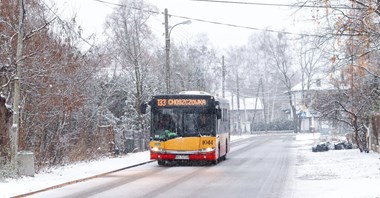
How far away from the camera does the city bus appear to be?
25.1 meters

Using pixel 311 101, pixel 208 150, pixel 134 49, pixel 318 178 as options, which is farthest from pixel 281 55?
pixel 318 178

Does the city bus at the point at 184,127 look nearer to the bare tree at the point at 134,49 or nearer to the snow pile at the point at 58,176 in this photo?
the snow pile at the point at 58,176

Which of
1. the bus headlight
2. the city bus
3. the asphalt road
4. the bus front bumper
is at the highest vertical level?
the city bus

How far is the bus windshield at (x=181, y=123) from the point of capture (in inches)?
990

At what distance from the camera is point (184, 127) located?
82.6 ft

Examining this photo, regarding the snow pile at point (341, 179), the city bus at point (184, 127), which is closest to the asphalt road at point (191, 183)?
the snow pile at point (341, 179)

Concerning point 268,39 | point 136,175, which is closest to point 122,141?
point 136,175

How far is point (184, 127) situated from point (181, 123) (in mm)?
208

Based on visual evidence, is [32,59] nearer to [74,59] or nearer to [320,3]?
[74,59]

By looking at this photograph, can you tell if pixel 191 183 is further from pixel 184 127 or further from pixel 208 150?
pixel 184 127

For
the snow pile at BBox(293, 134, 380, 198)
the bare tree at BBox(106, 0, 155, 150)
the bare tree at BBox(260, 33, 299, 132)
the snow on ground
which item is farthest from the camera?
the bare tree at BBox(260, 33, 299, 132)

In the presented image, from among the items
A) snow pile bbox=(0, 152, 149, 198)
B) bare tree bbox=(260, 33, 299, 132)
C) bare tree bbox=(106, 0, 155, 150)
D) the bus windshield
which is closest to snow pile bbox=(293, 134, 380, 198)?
the bus windshield

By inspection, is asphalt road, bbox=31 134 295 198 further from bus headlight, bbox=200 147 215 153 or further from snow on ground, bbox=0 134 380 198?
bus headlight, bbox=200 147 215 153

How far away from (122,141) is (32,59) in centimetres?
1407
